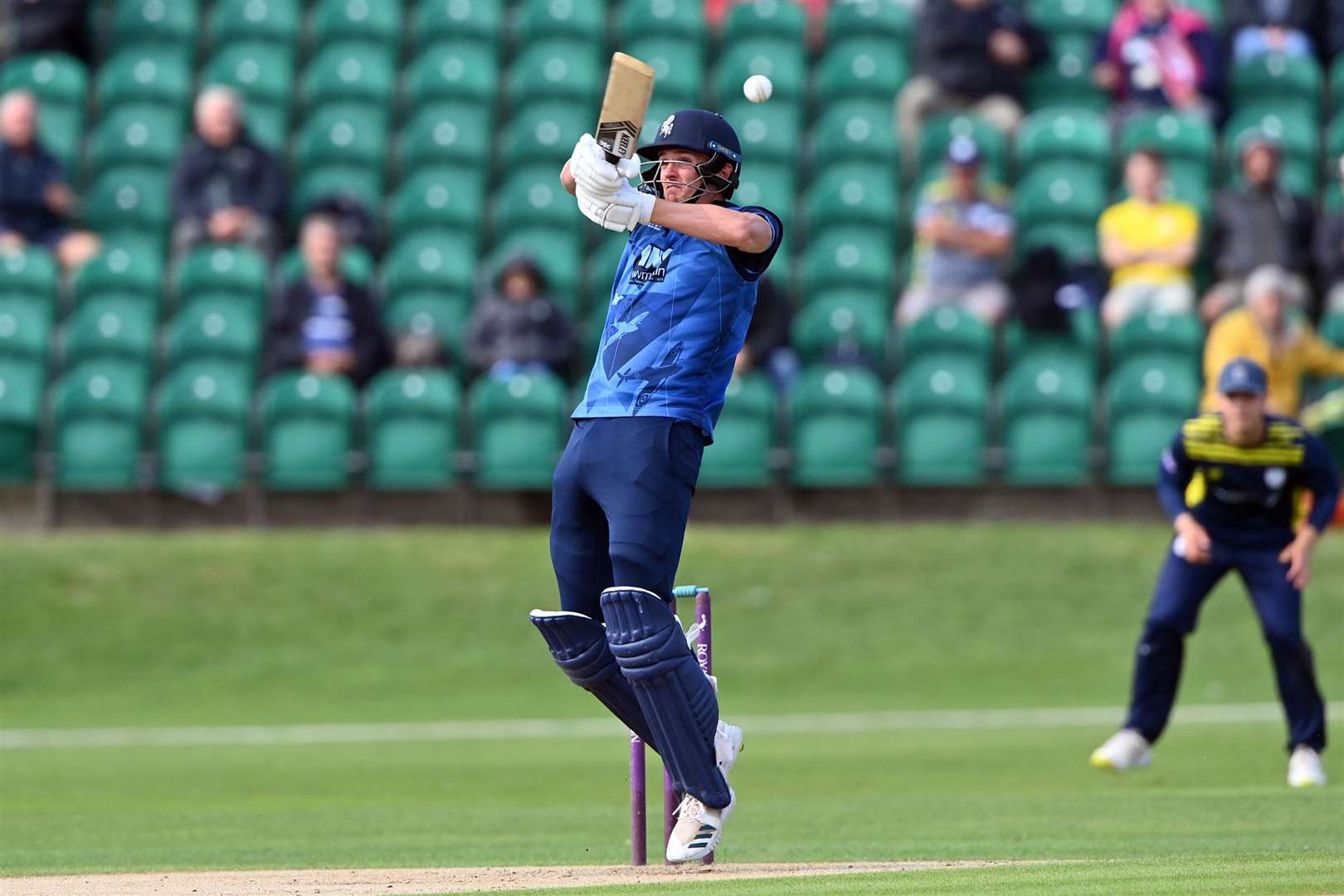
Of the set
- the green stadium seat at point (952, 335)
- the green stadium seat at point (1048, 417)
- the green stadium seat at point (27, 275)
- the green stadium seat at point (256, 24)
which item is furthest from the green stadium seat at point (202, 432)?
the green stadium seat at point (1048, 417)

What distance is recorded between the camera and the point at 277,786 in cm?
1119

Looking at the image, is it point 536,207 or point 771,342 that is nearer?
point 771,342

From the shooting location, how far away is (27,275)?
1688 centimetres

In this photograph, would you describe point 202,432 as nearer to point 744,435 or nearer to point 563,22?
point 744,435

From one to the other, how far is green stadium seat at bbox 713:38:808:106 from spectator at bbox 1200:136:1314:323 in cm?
385

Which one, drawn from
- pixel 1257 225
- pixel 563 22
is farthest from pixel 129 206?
pixel 1257 225

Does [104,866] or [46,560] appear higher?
[104,866]

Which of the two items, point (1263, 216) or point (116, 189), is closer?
point (1263, 216)

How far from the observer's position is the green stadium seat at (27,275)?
1684cm

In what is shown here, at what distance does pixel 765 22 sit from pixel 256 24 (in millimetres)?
4409

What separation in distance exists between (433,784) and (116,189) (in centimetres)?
834

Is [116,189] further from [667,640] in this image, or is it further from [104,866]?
[667,640]

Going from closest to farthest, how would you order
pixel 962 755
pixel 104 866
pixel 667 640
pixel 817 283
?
1. pixel 667 640
2. pixel 104 866
3. pixel 962 755
4. pixel 817 283

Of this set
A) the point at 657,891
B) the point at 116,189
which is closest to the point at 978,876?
the point at 657,891
